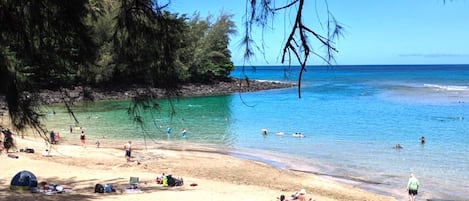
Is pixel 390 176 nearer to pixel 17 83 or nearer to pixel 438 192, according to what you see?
pixel 438 192

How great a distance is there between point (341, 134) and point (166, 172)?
13276mm

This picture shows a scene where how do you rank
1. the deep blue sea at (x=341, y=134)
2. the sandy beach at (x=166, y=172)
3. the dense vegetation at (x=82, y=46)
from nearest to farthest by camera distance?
1. the dense vegetation at (x=82, y=46)
2. the sandy beach at (x=166, y=172)
3. the deep blue sea at (x=341, y=134)

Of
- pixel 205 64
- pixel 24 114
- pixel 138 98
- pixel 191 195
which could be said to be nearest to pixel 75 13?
pixel 138 98

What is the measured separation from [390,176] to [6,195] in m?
12.4

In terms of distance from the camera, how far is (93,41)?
5570mm

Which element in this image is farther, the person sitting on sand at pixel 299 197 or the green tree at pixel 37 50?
the person sitting on sand at pixel 299 197

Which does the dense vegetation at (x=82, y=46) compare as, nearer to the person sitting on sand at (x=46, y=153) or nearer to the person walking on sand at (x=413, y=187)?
the person walking on sand at (x=413, y=187)

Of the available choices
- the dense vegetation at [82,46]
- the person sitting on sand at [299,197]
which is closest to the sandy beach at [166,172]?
the person sitting on sand at [299,197]

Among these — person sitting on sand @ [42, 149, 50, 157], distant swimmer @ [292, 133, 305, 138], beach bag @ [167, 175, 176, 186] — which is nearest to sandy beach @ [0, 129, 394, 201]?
person sitting on sand @ [42, 149, 50, 157]

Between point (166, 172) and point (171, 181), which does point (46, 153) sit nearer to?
point (166, 172)

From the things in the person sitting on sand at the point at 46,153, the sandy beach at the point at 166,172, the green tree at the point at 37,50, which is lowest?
the sandy beach at the point at 166,172

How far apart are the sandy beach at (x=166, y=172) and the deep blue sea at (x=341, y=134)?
1407 mm

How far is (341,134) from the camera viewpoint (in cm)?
2812

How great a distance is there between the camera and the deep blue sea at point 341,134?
59.1 feet
